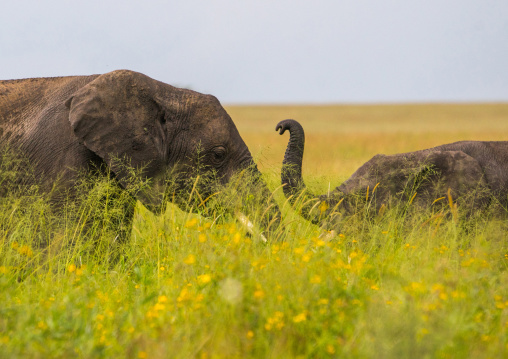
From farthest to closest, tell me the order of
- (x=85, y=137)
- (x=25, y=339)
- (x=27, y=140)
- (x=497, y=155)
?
(x=497, y=155) → (x=27, y=140) → (x=85, y=137) → (x=25, y=339)

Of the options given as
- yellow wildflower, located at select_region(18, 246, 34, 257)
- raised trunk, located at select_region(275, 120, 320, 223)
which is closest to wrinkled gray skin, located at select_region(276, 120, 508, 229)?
raised trunk, located at select_region(275, 120, 320, 223)

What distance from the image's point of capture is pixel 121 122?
18.0ft

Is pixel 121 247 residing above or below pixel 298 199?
below

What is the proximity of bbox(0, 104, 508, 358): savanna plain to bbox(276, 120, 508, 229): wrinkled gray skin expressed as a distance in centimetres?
33

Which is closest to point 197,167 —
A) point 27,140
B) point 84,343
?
point 27,140

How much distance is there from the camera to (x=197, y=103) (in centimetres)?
580

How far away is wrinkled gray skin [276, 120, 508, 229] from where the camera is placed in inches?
253

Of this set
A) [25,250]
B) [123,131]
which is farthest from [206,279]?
[123,131]

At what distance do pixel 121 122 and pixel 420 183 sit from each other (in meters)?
3.38

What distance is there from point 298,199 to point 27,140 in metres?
2.71

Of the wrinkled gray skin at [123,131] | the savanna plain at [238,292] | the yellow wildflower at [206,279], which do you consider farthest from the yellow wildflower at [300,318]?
the wrinkled gray skin at [123,131]

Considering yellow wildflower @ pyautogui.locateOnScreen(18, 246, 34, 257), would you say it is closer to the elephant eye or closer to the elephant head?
the elephant head

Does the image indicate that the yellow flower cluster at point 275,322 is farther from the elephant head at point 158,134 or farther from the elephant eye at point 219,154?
the elephant eye at point 219,154

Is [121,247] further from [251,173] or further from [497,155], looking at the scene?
[497,155]
